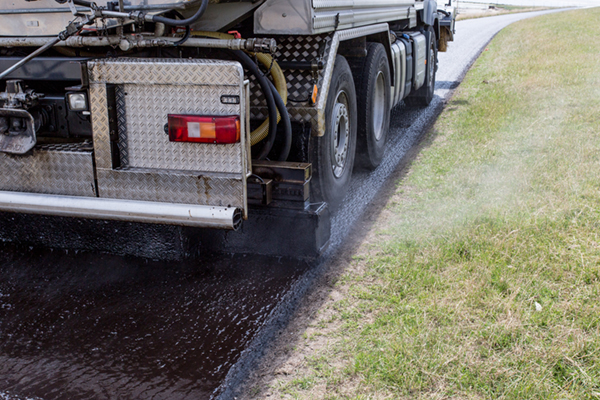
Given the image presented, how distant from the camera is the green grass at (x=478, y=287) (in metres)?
2.62

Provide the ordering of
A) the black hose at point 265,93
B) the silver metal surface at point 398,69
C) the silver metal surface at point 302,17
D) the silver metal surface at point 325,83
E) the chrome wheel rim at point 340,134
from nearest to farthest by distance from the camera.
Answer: the black hose at point 265,93, the silver metal surface at point 302,17, the silver metal surface at point 325,83, the chrome wheel rim at point 340,134, the silver metal surface at point 398,69

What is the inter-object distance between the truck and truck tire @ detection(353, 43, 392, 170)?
1188 millimetres

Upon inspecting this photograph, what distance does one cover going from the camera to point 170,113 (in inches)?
124

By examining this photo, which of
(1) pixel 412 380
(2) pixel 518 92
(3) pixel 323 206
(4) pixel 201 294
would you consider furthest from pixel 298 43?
(2) pixel 518 92

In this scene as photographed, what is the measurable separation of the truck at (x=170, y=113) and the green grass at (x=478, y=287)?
73cm

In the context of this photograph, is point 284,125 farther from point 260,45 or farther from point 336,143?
point 336,143

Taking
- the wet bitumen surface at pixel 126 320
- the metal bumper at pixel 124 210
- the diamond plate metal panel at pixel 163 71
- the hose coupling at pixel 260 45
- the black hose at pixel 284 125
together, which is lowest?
the wet bitumen surface at pixel 126 320

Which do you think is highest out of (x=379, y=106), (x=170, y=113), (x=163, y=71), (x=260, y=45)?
(x=260, y=45)

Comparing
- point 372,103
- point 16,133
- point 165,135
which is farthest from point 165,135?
point 372,103

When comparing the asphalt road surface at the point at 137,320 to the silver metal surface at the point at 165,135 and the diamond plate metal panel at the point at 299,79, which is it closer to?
the silver metal surface at the point at 165,135

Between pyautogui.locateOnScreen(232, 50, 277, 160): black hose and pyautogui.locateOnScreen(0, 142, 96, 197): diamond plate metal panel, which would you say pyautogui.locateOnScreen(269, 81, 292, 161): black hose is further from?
pyautogui.locateOnScreen(0, 142, 96, 197): diamond plate metal panel

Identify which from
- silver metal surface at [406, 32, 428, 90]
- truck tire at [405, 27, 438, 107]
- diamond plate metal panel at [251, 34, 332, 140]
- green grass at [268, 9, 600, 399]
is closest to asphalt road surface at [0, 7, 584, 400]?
green grass at [268, 9, 600, 399]

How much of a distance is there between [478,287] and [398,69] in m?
3.76

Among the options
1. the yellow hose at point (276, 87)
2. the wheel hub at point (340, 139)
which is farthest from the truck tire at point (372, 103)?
the yellow hose at point (276, 87)
